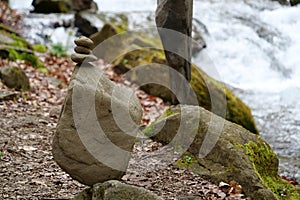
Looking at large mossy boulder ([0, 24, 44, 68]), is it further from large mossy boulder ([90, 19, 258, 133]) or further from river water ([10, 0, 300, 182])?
river water ([10, 0, 300, 182])

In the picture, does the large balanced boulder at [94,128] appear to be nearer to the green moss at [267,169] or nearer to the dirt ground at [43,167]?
the dirt ground at [43,167]

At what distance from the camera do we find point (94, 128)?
3.28m

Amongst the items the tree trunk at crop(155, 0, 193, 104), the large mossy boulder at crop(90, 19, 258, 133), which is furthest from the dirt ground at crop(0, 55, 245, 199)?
the large mossy boulder at crop(90, 19, 258, 133)

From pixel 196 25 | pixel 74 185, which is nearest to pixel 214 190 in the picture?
pixel 74 185

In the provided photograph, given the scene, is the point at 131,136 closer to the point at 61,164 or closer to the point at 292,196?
the point at 61,164

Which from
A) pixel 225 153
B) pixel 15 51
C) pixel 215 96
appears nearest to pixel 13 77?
pixel 15 51

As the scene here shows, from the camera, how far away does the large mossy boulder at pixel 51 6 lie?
14.6m

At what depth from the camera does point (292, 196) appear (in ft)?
14.8

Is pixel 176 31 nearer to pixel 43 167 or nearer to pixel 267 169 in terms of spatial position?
pixel 267 169

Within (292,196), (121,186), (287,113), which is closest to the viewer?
(121,186)

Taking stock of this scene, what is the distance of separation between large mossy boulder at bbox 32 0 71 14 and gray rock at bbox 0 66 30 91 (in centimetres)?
763

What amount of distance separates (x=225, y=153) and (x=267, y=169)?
2.13ft

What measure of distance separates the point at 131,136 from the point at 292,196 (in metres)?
2.21

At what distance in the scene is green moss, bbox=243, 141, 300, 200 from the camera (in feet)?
14.5
